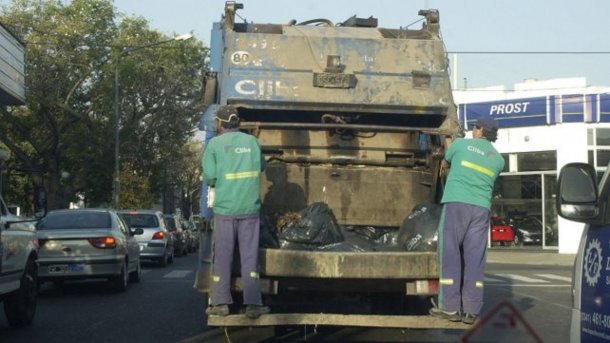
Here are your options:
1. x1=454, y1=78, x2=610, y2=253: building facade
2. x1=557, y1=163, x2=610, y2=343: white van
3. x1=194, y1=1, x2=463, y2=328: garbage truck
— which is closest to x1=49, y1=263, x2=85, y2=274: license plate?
x1=194, y1=1, x2=463, y2=328: garbage truck

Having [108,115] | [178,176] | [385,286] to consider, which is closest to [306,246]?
[385,286]

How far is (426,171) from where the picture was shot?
9219mm

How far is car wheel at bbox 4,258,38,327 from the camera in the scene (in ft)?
33.1

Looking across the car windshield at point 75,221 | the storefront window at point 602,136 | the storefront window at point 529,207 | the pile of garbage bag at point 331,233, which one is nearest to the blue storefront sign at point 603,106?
the storefront window at point 602,136

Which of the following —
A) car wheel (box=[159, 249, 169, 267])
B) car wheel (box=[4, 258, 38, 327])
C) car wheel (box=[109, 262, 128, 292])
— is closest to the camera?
car wheel (box=[4, 258, 38, 327])

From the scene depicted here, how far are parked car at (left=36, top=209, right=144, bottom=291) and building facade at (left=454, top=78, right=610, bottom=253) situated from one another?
17977 millimetres

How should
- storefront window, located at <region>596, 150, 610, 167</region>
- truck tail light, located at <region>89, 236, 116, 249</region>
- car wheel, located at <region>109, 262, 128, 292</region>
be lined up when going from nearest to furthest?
truck tail light, located at <region>89, 236, 116, 249</region> < car wheel, located at <region>109, 262, 128, 292</region> < storefront window, located at <region>596, 150, 610, 167</region>

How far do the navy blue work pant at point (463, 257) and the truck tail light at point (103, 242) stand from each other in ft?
26.6

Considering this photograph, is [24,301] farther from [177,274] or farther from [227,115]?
[177,274]

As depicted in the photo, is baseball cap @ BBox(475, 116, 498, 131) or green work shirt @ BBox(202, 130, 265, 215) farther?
baseball cap @ BBox(475, 116, 498, 131)

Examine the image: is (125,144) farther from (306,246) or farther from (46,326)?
(306,246)

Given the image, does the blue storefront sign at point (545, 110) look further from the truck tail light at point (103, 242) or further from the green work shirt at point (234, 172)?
the green work shirt at point (234, 172)

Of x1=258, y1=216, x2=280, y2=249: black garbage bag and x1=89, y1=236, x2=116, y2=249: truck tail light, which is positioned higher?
x1=258, y1=216, x2=280, y2=249: black garbage bag

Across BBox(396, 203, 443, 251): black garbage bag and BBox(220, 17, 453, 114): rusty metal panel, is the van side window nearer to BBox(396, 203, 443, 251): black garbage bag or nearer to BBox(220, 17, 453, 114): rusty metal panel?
BBox(396, 203, 443, 251): black garbage bag
